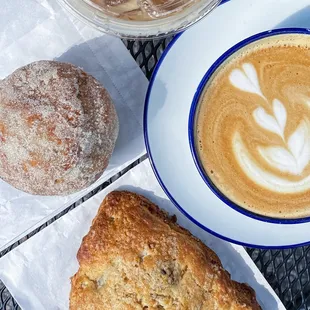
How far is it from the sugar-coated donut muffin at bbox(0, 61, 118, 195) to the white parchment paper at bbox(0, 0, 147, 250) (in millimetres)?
125

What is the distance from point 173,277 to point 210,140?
0.35 meters

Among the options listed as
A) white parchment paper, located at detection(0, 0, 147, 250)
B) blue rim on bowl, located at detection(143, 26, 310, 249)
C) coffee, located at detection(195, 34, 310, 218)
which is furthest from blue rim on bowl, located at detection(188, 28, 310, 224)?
white parchment paper, located at detection(0, 0, 147, 250)

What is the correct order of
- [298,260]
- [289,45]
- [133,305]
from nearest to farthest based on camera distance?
[289,45], [133,305], [298,260]

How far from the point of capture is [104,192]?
1.61m

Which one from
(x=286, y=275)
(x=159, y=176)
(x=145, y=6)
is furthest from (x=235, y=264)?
(x=145, y=6)

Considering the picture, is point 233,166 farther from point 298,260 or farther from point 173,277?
point 298,260

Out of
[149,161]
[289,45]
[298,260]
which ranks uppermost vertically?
[289,45]

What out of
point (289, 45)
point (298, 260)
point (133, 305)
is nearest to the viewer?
point (289, 45)

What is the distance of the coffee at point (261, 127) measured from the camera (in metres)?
1.38

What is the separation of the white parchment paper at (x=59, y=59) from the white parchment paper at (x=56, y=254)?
33mm

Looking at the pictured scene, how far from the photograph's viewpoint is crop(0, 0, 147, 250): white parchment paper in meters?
1.56

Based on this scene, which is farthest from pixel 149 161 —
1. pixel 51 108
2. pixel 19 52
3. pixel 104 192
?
pixel 19 52

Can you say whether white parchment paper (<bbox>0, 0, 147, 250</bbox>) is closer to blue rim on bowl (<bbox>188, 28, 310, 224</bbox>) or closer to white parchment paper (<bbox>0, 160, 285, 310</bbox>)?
white parchment paper (<bbox>0, 160, 285, 310</bbox>)

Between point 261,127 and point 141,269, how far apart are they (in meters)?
0.44
